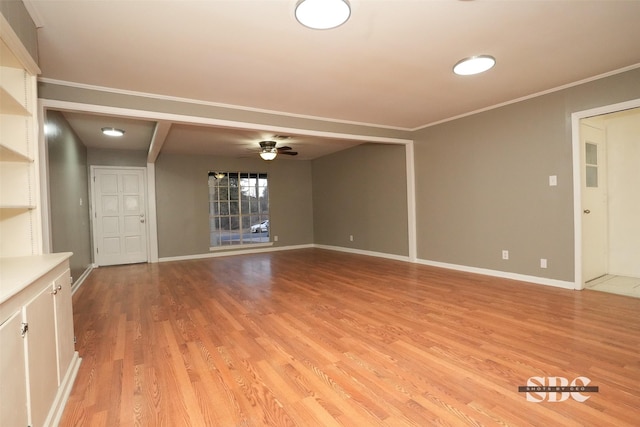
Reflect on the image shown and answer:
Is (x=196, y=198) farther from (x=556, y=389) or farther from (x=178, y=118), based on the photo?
(x=556, y=389)

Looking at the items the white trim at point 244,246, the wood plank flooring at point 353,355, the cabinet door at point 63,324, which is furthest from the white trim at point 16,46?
the white trim at point 244,246

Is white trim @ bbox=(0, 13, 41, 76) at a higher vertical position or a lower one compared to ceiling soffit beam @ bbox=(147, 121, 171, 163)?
lower

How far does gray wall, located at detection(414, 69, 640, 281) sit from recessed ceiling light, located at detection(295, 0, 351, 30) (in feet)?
10.2

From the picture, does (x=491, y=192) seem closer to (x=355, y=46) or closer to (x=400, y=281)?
(x=400, y=281)

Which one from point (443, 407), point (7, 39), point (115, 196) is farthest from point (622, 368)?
point (115, 196)

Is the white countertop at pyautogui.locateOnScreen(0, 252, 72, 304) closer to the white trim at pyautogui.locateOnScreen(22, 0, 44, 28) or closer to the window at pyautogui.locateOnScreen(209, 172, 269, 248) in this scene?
the white trim at pyautogui.locateOnScreen(22, 0, 44, 28)

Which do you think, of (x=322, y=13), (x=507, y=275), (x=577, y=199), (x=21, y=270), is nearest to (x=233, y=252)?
(x=507, y=275)

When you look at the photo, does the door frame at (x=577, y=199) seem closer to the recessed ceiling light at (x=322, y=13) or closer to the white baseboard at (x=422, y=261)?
the white baseboard at (x=422, y=261)

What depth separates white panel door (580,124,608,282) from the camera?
12.3 feet

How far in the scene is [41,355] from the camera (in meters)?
1.46

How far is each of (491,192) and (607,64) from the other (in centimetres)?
182

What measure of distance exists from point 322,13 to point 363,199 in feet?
16.4

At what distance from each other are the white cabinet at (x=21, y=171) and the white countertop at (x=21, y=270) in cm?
12

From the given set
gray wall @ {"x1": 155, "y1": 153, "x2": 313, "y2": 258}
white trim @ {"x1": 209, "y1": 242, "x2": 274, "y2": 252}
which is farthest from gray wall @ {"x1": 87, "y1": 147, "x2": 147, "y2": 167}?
white trim @ {"x1": 209, "y1": 242, "x2": 274, "y2": 252}
